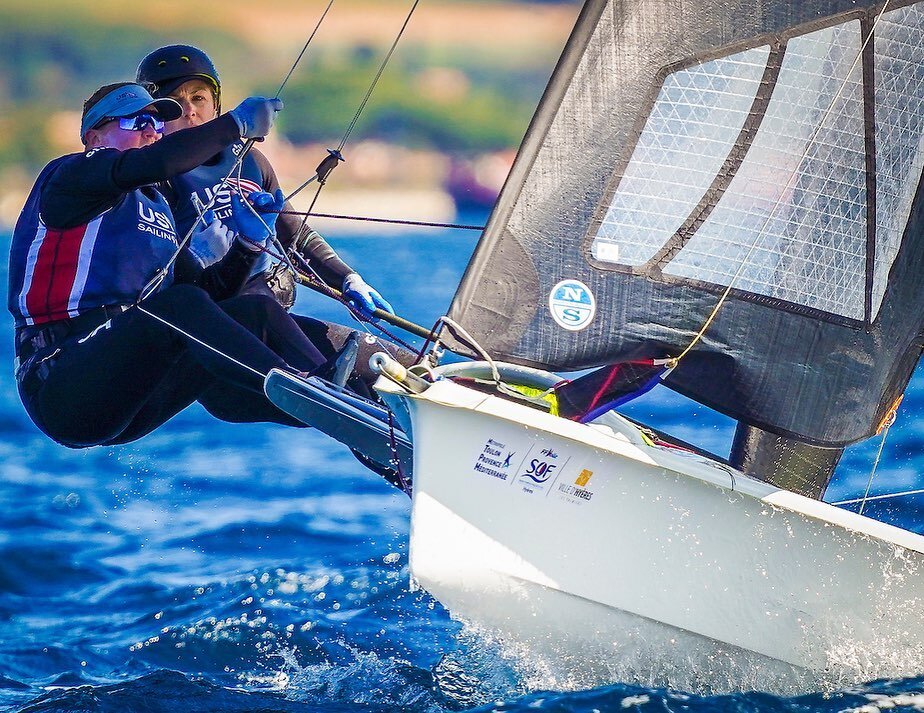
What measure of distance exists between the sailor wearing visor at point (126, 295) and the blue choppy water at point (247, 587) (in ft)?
2.24

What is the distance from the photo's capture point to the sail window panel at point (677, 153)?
266 centimetres

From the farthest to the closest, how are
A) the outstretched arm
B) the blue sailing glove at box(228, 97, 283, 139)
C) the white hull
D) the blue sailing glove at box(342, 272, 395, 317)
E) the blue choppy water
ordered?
the outstretched arm
the blue sailing glove at box(342, 272, 395, 317)
the blue choppy water
the blue sailing glove at box(228, 97, 283, 139)
the white hull

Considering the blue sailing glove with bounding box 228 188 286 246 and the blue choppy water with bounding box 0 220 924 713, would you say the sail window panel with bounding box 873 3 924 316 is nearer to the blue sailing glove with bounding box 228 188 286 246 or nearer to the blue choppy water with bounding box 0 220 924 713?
the blue choppy water with bounding box 0 220 924 713

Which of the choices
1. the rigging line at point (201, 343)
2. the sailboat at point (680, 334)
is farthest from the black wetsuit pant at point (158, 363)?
the sailboat at point (680, 334)

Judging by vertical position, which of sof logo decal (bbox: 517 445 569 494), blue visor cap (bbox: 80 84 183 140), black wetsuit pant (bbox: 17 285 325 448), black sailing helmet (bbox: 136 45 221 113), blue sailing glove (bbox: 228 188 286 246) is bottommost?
sof logo decal (bbox: 517 445 569 494)

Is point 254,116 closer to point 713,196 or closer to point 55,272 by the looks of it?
point 55,272

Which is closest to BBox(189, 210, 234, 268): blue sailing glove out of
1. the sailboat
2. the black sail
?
the sailboat

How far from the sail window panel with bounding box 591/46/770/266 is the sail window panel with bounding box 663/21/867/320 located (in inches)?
2.1

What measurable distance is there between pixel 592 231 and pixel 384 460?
718 mm

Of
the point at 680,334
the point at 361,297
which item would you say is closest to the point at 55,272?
the point at 361,297

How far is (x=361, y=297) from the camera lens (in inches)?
129

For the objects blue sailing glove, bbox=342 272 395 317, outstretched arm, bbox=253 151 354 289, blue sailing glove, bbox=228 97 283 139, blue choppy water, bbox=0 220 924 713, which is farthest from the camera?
outstretched arm, bbox=253 151 354 289

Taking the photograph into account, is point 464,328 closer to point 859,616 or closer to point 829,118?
point 829,118

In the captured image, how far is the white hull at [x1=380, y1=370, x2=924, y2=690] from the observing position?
2611 mm
